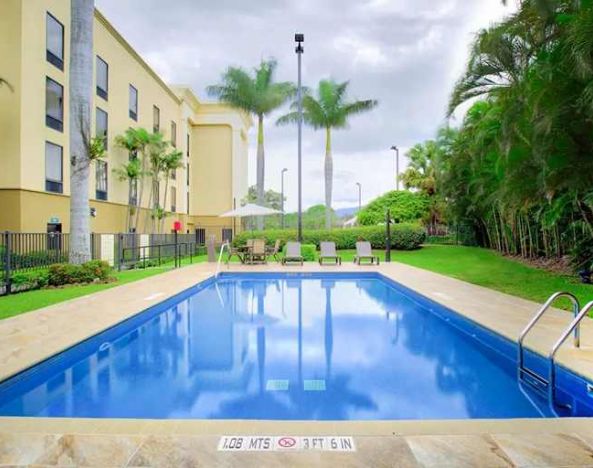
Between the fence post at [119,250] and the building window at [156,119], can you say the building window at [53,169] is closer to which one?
the fence post at [119,250]

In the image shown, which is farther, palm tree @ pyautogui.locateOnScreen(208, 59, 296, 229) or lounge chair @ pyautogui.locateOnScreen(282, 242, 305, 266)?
palm tree @ pyautogui.locateOnScreen(208, 59, 296, 229)

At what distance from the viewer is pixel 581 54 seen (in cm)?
614

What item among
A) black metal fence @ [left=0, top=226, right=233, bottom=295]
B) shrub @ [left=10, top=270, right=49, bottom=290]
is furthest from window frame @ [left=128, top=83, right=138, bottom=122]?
shrub @ [left=10, top=270, right=49, bottom=290]

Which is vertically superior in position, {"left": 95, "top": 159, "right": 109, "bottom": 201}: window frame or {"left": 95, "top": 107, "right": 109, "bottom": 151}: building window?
{"left": 95, "top": 107, "right": 109, "bottom": 151}: building window

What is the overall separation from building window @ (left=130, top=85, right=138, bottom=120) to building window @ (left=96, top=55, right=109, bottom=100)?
99.8 inches

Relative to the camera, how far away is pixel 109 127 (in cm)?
1992

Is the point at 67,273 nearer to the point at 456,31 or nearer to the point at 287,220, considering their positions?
the point at 456,31

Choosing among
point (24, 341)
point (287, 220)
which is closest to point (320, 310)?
point (24, 341)

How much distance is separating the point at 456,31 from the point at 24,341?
1358 centimetres

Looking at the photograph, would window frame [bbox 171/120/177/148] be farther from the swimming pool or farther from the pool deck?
the pool deck

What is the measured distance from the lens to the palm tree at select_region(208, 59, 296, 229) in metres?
22.7

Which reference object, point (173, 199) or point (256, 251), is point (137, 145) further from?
point (256, 251)

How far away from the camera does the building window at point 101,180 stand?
19172mm

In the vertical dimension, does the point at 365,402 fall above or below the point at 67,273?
below
